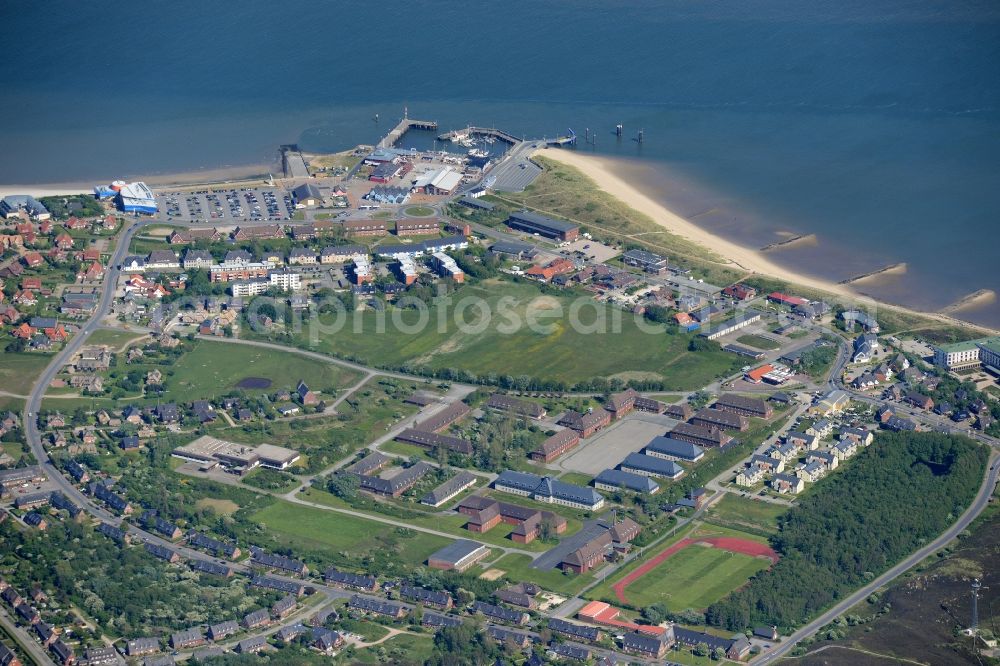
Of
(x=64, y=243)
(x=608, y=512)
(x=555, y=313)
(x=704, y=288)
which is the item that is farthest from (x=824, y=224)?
(x=64, y=243)

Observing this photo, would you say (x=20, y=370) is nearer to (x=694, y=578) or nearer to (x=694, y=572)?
(x=694, y=572)

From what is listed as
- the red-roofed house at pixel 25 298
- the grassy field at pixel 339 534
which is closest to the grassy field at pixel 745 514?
the grassy field at pixel 339 534

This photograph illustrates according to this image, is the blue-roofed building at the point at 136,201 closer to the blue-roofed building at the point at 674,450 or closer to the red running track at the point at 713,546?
the blue-roofed building at the point at 674,450

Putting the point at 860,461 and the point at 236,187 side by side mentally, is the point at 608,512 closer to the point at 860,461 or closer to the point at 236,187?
the point at 860,461

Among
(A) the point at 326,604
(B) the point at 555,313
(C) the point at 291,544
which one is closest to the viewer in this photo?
(A) the point at 326,604

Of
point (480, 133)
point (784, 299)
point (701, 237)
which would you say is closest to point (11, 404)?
point (784, 299)
